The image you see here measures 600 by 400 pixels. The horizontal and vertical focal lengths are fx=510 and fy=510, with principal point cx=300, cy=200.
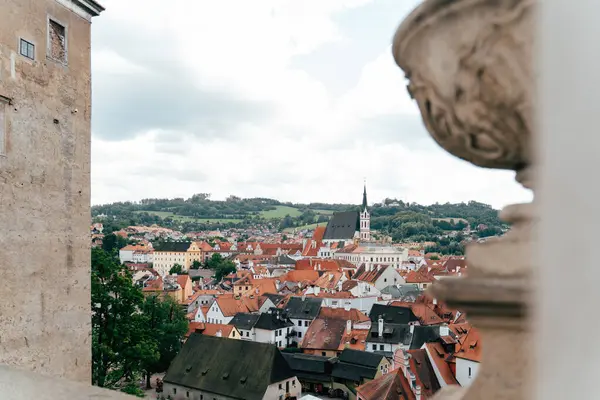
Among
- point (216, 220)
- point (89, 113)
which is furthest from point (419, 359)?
point (216, 220)

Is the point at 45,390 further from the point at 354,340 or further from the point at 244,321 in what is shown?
the point at 244,321

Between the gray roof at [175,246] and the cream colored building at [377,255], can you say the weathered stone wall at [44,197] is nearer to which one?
the cream colored building at [377,255]

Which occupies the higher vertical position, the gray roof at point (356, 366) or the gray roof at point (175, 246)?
the gray roof at point (175, 246)

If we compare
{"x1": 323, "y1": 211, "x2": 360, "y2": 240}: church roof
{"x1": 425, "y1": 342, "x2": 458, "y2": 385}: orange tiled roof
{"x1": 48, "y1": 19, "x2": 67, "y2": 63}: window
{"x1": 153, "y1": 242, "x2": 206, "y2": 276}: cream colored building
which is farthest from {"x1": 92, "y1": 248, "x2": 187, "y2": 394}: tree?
{"x1": 323, "y1": 211, "x2": 360, "y2": 240}: church roof

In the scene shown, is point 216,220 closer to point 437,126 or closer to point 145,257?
point 145,257

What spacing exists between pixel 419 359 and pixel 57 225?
566 inches

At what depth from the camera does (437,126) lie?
0.76 m

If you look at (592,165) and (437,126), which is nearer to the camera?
(592,165)

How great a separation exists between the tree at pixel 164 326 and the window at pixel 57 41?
903 centimetres

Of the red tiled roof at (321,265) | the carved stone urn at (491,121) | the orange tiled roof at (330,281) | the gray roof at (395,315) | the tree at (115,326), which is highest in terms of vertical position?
the carved stone urn at (491,121)

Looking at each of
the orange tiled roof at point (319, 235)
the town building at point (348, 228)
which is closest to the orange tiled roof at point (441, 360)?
the town building at point (348, 228)

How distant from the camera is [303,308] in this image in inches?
1241

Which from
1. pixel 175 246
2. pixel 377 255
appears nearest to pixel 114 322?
pixel 377 255

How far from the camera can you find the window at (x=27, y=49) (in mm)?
4781
